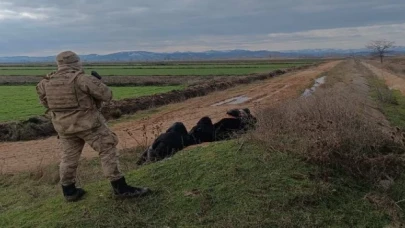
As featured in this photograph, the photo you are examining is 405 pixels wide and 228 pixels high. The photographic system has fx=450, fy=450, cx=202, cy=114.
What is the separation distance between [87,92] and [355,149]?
4.14m

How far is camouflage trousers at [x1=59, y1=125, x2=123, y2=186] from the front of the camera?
6.02 metres

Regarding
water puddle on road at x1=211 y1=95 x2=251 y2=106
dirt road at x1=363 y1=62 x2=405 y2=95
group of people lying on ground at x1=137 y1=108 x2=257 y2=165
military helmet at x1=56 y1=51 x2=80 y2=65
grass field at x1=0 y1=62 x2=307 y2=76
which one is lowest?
grass field at x1=0 y1=62 x2=307 y2=76

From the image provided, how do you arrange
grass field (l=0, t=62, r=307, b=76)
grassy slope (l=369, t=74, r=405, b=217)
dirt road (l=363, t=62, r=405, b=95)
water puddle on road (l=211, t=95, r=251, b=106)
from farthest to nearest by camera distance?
grass field (l=0, t=62, r=307, b=76) → dirt road (l=363, t=62, r=405, b=95) → water puddle on road (l=211, t=95, r=251, b=106) → grassy slope (l=369, t=74, r=405, b=217)

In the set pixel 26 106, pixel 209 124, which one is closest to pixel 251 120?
pixel 209 124

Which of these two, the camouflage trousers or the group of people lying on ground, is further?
the group of people lying on ground

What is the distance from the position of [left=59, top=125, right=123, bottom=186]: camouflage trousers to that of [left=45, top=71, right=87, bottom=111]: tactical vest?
0.40 metres

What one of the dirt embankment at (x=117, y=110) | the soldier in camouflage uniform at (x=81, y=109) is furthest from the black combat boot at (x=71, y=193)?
the dirt embankment at (x=117, y=110)

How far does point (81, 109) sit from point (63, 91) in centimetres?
33

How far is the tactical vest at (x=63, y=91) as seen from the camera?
19.5 ft

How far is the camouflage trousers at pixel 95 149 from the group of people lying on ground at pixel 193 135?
3.06 metres

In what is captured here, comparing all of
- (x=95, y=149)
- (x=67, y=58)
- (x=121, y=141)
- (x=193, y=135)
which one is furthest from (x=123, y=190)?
(x=121, y=141)

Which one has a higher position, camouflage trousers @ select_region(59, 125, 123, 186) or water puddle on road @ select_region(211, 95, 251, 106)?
camouflage trousers @ select_region(59, 125, 123, 186)

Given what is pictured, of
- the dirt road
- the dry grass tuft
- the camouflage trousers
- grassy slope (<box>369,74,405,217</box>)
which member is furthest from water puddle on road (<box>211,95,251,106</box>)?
the camouflage trousers

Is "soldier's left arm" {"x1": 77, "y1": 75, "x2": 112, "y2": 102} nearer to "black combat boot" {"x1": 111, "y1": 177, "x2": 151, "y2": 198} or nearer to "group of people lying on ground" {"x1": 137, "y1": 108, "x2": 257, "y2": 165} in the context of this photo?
"black combat boot" {"x1": 111, "y1": 177, "x2": 151, "y2": 198}
